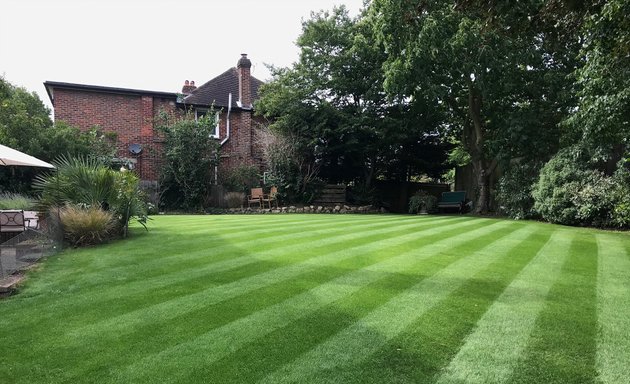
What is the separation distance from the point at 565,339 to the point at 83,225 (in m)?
7.86

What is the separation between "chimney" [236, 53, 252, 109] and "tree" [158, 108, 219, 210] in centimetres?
339

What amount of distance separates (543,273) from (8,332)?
6207mm

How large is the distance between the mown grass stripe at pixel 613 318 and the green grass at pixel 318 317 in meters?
0.02

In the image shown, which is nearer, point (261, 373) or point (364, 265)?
point (261, 373)

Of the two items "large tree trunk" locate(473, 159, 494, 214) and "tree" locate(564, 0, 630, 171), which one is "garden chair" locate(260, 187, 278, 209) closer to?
"large tree trunk" locate(473, 159, 494, 214)

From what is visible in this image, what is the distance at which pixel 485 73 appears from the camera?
50.4ft

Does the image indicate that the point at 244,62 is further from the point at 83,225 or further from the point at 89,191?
the point at 83,225

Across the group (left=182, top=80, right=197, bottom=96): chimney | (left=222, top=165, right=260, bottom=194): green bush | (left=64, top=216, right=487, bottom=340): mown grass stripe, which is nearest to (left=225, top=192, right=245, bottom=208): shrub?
(left=222, top=165, right=260, bottom=194): green bush

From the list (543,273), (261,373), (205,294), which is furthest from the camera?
(543,273)

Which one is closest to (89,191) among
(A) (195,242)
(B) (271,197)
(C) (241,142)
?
(A) (195,242)

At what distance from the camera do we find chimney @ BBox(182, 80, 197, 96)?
23.3 m

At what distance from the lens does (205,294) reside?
4.51m

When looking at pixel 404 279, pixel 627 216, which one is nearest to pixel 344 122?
pixel 627 216

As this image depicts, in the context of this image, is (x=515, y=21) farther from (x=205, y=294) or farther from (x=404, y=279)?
(x=205, y=294)
